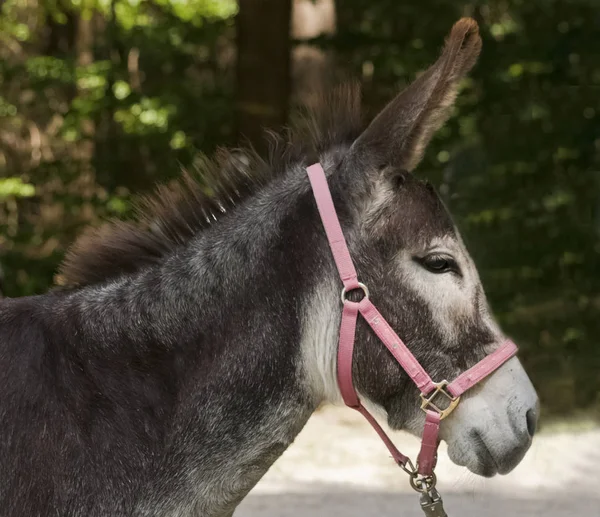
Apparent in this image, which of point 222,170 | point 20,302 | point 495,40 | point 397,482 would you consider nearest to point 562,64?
point 495,40

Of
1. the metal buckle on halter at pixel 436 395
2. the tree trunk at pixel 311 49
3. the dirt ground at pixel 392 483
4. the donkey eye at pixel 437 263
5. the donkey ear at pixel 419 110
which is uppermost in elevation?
the donkey ear at pixel 419 110

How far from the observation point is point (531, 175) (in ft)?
27.5

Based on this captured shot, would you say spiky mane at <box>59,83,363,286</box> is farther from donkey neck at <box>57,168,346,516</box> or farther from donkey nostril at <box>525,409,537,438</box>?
donkey nostril at <box>525,409,537,438</box>

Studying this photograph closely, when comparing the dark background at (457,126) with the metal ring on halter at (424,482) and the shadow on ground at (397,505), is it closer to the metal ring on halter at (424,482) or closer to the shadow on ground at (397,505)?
the shadow on ground at (397,505)

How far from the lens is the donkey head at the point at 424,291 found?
7.43ft

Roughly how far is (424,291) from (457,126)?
6.26m

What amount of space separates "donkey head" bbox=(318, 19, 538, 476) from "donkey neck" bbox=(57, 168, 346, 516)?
0.14 meters

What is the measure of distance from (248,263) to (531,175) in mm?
6595

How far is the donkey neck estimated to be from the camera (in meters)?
2.22

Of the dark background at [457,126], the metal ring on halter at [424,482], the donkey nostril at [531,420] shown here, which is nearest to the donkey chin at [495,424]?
the donkey nostril at [531,420]

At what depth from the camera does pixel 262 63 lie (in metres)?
7.83

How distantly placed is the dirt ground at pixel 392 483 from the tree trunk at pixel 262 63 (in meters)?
2.94

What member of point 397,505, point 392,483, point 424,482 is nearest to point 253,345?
point 424,482

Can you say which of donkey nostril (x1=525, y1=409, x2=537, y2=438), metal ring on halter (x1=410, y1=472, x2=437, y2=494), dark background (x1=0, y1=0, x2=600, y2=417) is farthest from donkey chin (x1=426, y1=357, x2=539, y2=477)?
dark background (x1=0, y1=0, x2=600, y2=417)
